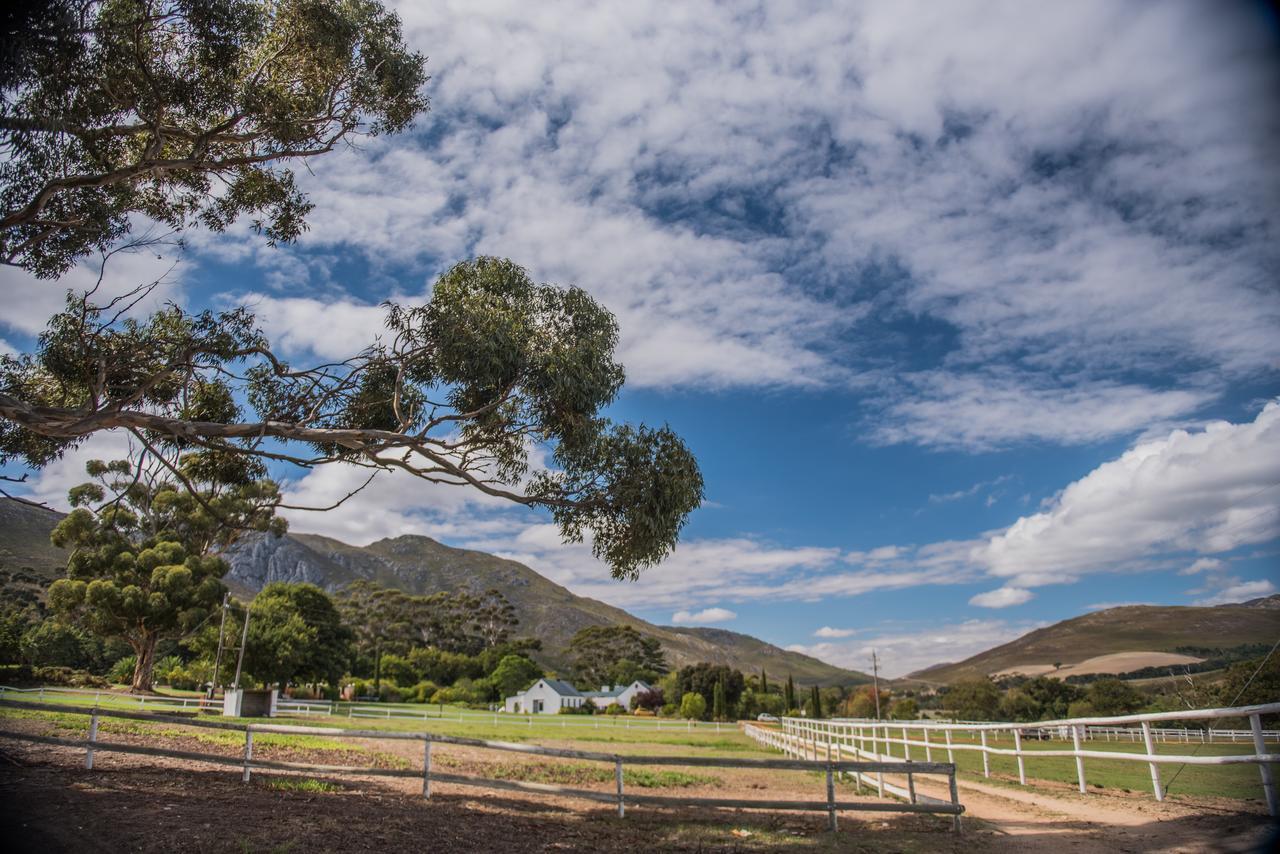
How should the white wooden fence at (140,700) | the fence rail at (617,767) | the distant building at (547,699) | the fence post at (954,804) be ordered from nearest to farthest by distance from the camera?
the fence post at (954,804) → the fence rail at (617,767) → the white wooden fence at (140,700) → the distant building at (547,699)

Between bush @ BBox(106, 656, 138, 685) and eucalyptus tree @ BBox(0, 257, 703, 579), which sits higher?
eucalyptus tree @ BBox(0, 257, 703, 579)

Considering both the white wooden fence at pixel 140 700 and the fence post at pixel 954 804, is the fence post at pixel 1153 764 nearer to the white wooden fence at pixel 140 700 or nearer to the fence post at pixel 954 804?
the fence post at pixel 954 804

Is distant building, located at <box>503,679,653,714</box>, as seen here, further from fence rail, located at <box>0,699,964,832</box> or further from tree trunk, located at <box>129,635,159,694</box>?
fence rail, located at <box>0,699,964,832</box>

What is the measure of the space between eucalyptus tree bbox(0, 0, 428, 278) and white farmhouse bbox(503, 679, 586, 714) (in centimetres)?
7569

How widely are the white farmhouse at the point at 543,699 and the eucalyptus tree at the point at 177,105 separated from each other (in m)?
75.7

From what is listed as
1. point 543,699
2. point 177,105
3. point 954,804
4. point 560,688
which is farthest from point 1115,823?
point 560,688

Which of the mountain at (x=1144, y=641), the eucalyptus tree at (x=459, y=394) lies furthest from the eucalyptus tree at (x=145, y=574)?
the mountain at (x=1144, y=641)

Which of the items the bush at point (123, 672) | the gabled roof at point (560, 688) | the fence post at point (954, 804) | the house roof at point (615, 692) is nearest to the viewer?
the fence post at point (954, 804)

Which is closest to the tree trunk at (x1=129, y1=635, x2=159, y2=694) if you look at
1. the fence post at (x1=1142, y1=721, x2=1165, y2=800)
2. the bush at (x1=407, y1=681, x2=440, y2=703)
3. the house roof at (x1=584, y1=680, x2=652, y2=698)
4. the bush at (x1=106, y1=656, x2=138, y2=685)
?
the bush at (x1=106, y1=656, x2=138, y2=685)

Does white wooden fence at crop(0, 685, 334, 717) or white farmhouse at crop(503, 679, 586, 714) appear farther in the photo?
white farmhouse at crop(503, 679, 586, 714)

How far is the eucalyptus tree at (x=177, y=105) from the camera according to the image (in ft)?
32.1

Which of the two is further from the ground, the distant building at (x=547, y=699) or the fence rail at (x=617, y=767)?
the fence rail at (x=617, y=767)

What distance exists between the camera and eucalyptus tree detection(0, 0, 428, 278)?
9797 millimetres

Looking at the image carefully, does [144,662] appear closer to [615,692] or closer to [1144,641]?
[615,692]
